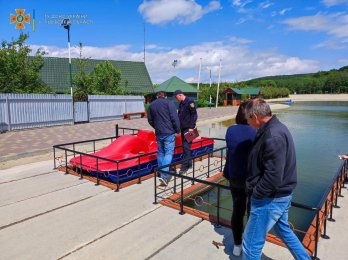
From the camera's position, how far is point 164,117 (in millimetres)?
5715

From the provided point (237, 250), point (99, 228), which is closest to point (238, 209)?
point (237, 250)

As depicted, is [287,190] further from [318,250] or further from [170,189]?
[170,189]

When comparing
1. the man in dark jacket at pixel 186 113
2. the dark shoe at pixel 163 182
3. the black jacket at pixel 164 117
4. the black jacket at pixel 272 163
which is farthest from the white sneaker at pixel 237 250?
the man in dark jacket at pixel 186 113

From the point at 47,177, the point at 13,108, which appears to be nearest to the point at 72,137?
the point at 13,108

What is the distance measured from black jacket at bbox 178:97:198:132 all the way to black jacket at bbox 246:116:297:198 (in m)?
3.90

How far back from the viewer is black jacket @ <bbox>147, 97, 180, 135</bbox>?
18.8 feet

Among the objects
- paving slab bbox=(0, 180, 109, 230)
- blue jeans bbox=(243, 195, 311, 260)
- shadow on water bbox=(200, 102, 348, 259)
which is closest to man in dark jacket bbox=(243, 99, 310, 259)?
blue jeans bbox=(243, 195, 311, 260)

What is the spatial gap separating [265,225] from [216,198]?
11.5ft

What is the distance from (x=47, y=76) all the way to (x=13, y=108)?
16.5 meters

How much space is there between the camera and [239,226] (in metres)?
3.15

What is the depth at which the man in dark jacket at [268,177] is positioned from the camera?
2295mm

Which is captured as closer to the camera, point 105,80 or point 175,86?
point 105,80

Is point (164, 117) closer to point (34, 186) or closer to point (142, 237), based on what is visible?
point (142, 237)

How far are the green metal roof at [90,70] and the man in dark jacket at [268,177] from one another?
1142 inches
